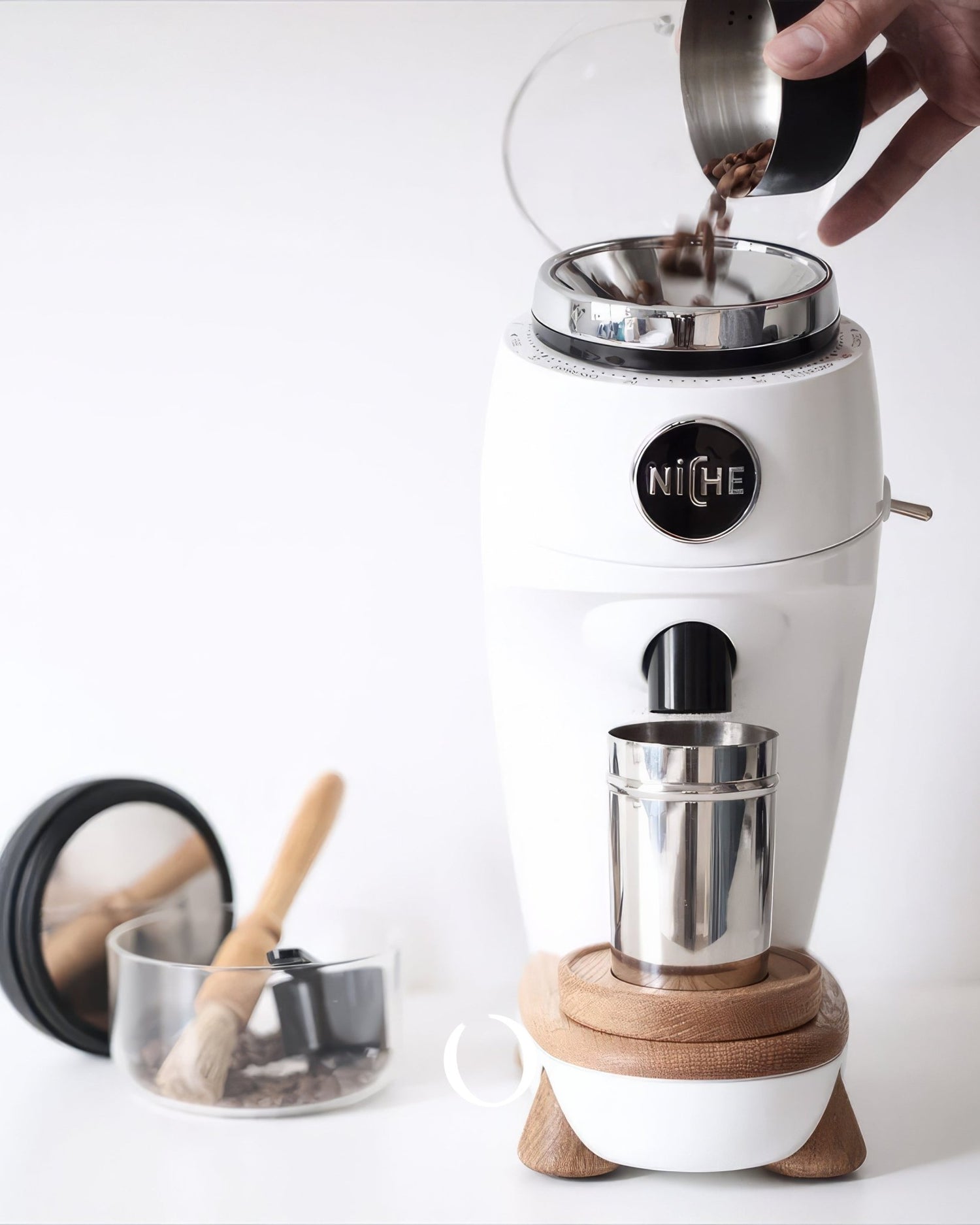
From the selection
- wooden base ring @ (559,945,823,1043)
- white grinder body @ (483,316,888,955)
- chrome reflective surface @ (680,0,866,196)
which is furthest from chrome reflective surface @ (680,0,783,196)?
wooden base ring @ (559,945,823,1043)

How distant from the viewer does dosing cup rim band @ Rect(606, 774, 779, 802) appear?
52cm

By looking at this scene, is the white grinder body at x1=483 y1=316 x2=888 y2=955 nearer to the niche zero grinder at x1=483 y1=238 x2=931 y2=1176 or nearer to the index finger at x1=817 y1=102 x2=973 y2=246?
the niche zero grinder at x1=483 y1=238 x2=931 y2=1176

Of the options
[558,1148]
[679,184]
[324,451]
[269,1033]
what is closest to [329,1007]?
[269,1033]

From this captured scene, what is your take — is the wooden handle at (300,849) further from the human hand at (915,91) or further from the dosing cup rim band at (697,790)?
the human hand at (915,91)

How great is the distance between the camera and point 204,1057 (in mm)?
657

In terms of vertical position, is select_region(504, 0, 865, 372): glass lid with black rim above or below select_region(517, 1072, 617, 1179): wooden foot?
above

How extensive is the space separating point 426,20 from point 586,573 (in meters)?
0.43

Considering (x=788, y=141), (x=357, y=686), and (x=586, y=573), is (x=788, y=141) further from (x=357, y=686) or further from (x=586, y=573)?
(x=357, y=686)

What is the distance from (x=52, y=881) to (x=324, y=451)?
0.32m

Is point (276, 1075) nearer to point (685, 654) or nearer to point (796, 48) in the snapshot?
point (685, 654)

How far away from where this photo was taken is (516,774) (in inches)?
25.9

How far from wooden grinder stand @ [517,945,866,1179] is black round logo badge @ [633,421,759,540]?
195mm

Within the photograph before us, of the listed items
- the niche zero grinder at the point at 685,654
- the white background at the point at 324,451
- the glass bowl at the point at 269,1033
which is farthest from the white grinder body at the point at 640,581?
the white background at the point at 324,451

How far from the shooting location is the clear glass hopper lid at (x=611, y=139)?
0.70m
